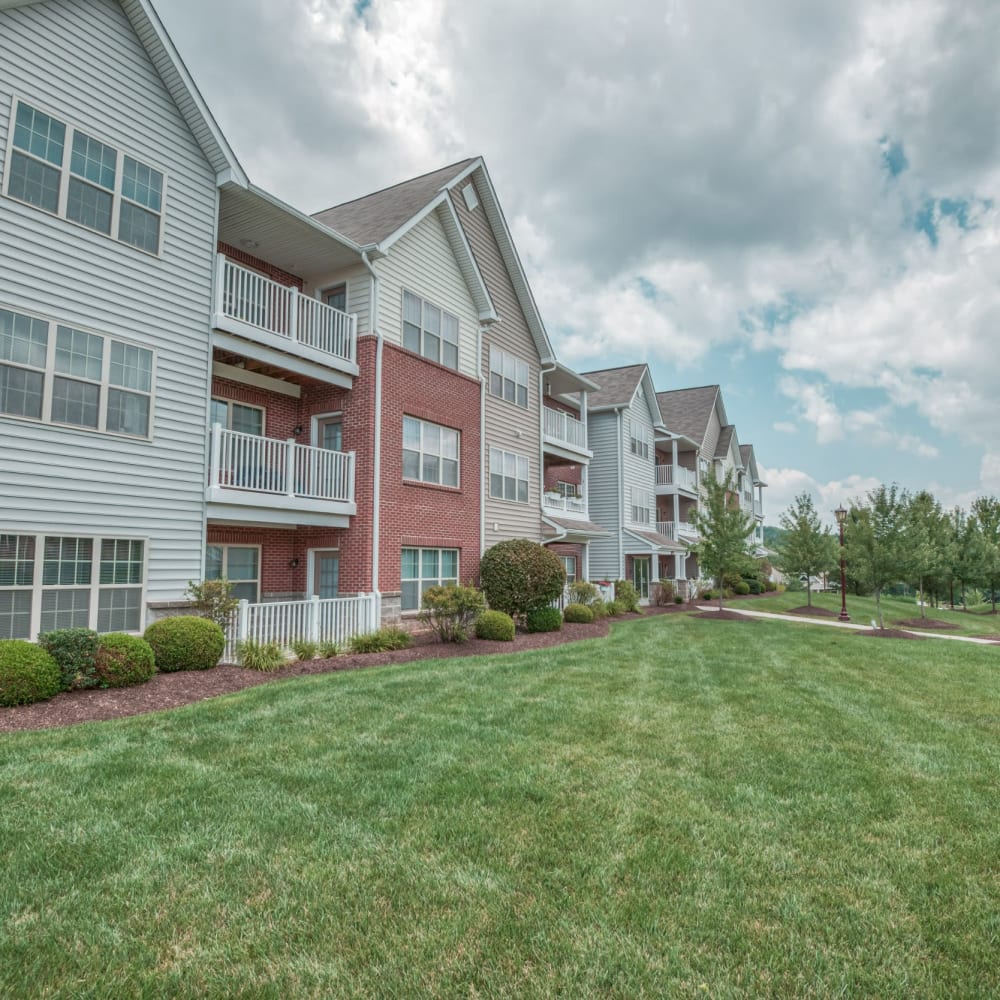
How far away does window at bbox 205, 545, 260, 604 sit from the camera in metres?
14.6

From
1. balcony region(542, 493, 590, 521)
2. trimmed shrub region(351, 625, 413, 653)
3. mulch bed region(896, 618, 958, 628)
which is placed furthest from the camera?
mulch bed region(896, 618, 958, 628)

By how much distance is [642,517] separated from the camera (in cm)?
3281

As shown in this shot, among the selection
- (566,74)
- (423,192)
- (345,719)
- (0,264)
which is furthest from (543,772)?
(423,192)

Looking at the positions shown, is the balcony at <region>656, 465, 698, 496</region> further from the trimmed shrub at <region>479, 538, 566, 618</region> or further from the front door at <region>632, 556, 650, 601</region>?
the trimmed shrub at <region>479, 538, 566, 618</region>

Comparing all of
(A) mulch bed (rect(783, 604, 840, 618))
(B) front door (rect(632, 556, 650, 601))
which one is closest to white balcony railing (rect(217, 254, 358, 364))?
(B) front door (rect(632, 556, 650, 601))

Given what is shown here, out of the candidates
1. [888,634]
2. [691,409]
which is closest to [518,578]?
[888,634]

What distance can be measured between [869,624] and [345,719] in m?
23.7

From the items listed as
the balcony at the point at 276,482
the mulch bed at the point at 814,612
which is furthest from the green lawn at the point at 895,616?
the balcony at the point at 276,482

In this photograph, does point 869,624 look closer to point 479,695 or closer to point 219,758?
point 479,695

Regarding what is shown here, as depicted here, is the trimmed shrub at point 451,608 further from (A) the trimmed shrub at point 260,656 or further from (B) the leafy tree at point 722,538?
(B) the leafy tree at point 722,538

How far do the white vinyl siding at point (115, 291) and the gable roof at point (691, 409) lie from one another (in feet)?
105

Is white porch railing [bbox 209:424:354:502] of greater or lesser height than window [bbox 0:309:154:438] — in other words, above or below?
below

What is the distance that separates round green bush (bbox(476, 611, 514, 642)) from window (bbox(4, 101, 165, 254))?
10428 millimetres

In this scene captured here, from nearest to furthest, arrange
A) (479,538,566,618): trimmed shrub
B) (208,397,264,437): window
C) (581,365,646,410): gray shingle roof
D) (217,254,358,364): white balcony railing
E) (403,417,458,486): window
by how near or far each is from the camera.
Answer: (217,254,358,364): white balcony railing < (208,397,264,437): window < (403,417,458,486): window < (479,538,566,618): trimmed shrub < (581,365,646,410): gray shingle roof
